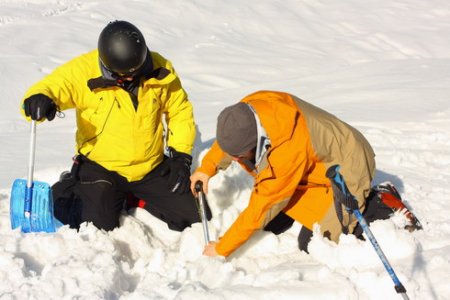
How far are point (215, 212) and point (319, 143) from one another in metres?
1.13

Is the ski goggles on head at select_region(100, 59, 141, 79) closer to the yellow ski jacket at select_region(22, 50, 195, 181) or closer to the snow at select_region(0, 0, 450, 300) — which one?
the yellow ski jacket at select_region(22, 50, 195, 181)

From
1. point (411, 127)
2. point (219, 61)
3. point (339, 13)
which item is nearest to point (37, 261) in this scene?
point (411, 127)

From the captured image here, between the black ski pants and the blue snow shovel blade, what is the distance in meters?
0.16

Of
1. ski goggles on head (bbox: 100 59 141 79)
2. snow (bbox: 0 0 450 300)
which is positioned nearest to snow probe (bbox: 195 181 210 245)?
snow (bbox: 0 0 450 300)

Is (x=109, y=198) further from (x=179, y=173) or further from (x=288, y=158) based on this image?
(x=288, y=158)

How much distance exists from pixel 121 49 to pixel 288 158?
115 cm

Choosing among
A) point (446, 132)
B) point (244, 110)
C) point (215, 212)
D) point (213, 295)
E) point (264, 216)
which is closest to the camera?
point (213, 295)

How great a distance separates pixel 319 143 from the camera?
2.74m

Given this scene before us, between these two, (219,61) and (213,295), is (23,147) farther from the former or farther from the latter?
(219,61)

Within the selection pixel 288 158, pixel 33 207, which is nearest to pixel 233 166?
pixel 288 158

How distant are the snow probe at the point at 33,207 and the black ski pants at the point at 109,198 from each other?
0.15 metres

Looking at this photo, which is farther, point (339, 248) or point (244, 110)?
point (339, 248)

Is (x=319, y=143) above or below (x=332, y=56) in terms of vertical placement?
above

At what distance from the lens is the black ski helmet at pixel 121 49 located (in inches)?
117
